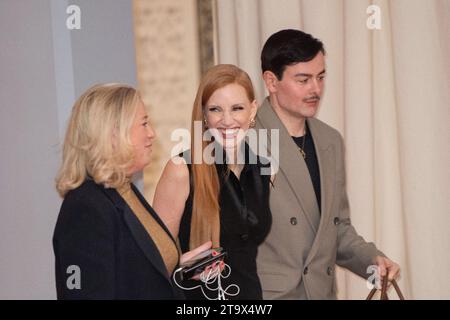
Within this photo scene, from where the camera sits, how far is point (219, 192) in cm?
164

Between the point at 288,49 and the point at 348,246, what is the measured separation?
1.71 feet

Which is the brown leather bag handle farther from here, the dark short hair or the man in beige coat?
the dark short hair

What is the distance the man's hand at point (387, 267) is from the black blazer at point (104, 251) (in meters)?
0.55

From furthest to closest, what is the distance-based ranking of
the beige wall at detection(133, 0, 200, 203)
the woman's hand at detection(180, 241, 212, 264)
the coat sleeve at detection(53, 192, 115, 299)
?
1. the beige wall at detection(133, 0, 200, 203)
2. the woman's hand at detection(180, 241, 212, 264)
3. the coat sleeve at detection(53, 192, 115, 299)

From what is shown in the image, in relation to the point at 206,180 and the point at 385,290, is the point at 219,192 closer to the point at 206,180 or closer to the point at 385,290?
the point at 206,180

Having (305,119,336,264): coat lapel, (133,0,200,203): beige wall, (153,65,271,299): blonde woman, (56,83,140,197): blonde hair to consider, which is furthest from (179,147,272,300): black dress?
(133,0,200,203): beige wall

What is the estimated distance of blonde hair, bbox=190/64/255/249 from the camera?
1611 millimetres

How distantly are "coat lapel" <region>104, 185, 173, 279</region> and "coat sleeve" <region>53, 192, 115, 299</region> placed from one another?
4 cm

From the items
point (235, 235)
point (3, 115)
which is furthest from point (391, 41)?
point (3, 115)

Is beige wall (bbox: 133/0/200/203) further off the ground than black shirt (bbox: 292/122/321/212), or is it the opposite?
beige wall (bbox: 133/0/200/203)

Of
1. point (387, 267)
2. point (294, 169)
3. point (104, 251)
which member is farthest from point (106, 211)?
point (387, 267)

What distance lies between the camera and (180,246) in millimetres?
1627
